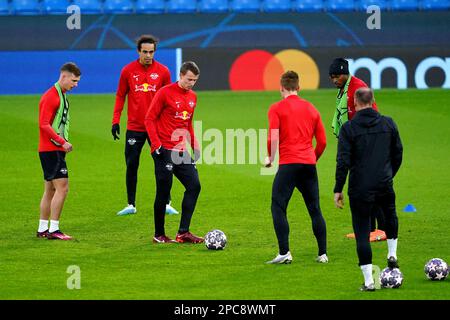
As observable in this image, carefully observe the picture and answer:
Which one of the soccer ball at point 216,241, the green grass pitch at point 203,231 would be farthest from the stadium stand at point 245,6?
the soccer ball at point 216,241

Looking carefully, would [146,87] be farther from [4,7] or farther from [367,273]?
[4,7]

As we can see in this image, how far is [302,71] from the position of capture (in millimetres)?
26609

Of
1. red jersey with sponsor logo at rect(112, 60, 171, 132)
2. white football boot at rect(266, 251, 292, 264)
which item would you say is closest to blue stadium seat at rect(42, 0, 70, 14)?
red jersey with sponsor logo at rect(112, 60, 171, 132)

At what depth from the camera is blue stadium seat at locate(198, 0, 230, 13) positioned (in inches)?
1136

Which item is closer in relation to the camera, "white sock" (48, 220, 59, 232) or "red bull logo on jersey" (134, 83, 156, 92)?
"white sock" (48, 220, 59, 232)

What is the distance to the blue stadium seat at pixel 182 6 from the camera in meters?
28.9

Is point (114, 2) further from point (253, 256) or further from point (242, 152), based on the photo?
point (253, 256)

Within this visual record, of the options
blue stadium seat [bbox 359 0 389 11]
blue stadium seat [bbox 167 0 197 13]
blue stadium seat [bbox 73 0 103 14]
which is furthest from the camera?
blue stadium seat [bbox 167 0 197 13]

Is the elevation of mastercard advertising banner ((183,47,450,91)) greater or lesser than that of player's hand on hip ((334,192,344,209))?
greater

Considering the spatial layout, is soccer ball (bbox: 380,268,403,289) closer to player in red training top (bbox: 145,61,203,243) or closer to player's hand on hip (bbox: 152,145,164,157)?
player in red training top (bbox: 145,61,203,243)

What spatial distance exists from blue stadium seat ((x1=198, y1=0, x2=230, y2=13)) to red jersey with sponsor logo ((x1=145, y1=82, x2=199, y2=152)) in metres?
17.3

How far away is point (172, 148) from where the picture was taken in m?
11.8

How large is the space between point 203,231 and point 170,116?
5.20ft

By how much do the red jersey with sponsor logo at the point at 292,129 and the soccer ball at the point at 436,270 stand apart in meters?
1.65
